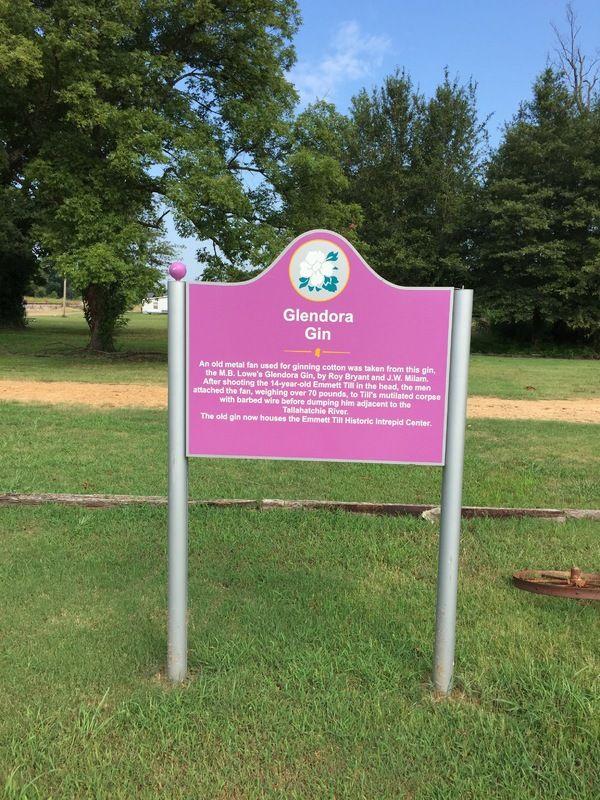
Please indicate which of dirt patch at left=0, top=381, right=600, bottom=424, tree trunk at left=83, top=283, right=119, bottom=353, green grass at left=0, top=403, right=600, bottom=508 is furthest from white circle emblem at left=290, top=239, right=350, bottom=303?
tree trunk at left=83, top=283, right=119, bottom=353

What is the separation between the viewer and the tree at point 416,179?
33.8 metres

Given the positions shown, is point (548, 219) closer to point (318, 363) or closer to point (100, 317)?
point (100, 317)

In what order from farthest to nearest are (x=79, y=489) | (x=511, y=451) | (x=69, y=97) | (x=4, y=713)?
(x=69, y=97)
(x=511, y=451)
(x=79, y=489)
(x=4, y=713)

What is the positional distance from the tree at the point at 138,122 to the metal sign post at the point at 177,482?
46.6 feet

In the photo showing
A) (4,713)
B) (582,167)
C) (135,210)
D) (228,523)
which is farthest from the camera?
(582,167)

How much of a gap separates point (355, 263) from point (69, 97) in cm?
1555

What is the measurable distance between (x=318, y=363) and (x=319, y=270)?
379 millimetres

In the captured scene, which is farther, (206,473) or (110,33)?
(110,33)

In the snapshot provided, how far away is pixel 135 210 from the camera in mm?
18156

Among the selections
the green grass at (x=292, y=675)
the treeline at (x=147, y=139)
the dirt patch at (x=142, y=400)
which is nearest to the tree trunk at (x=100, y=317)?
the treeline at (x=147, y=139)

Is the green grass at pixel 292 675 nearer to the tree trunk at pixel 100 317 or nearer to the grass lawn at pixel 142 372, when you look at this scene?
the grass lawn at pixel 142 372

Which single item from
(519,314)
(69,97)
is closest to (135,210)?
(69,97)

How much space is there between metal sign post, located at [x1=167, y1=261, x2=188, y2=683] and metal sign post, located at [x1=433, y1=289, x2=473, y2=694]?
1084 millimetres

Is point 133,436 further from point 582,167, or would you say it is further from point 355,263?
point 582,167
